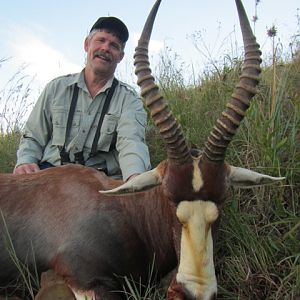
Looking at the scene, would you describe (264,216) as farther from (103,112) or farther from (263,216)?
(103,112)

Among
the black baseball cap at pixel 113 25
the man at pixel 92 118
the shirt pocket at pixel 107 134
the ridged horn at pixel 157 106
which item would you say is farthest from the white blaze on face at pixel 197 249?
the black baseball cap at pixel 113 25

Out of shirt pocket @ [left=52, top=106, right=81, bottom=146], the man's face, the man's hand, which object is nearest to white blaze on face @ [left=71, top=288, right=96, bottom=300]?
the man's hand

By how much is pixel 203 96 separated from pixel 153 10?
282 centimetres

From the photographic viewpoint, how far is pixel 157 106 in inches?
137

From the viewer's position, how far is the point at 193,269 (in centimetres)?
305

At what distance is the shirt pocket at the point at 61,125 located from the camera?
5.42m

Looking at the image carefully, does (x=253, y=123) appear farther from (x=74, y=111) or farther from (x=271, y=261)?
(x=74, y=111)

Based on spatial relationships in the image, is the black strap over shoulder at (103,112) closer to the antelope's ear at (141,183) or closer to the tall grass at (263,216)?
the tall grass at (263,216)

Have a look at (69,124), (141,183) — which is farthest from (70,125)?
(141,183)

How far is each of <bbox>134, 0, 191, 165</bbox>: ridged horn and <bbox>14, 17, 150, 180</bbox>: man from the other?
152 centimetres

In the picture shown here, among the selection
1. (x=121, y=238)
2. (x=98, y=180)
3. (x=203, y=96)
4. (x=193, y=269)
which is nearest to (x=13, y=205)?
(x=98, y=180)

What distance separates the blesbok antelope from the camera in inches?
125

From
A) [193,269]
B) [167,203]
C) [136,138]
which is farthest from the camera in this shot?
[136,138]

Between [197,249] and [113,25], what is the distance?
10.8ft
